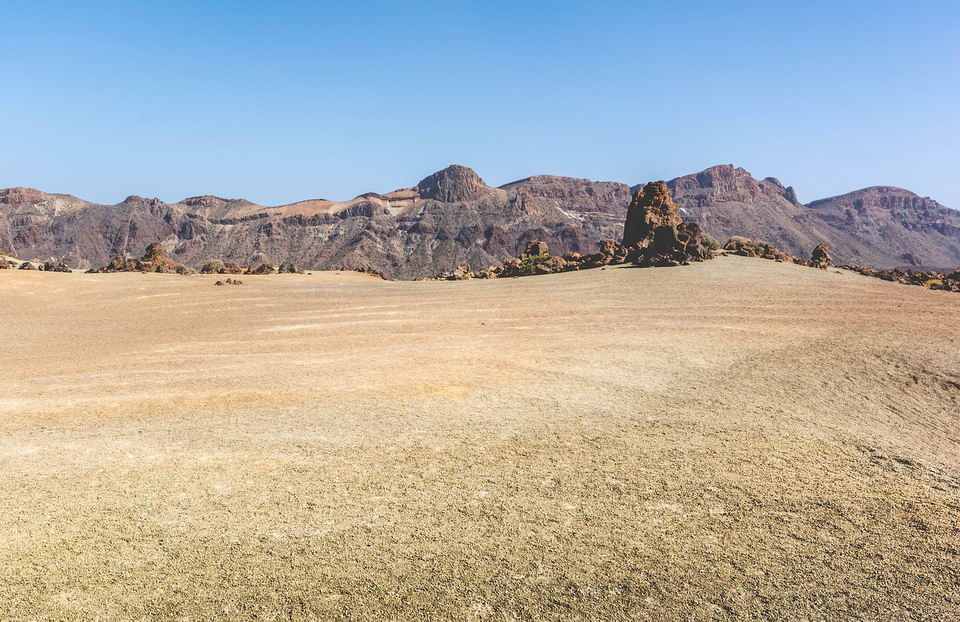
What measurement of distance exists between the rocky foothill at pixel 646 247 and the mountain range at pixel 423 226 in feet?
244

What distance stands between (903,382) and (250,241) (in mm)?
142542

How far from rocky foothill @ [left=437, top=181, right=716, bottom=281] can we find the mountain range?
2930 inches

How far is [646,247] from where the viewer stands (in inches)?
1401

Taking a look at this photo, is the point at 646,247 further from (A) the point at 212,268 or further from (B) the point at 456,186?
(B) the point at 456,186

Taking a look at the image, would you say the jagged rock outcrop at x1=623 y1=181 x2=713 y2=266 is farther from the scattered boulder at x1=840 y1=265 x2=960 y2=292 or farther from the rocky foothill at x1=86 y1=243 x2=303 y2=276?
the rocky foothill at x1=86 y1=243 x2=303 y2=276

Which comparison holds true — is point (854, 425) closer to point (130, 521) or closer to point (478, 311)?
point (130, 521)

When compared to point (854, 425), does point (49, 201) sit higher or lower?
higher

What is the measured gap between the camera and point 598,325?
17.4m

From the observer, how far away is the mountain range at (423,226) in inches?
5212

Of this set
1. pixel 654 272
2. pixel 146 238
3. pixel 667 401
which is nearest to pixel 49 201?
pixel 146 238

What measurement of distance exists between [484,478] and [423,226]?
446 feet

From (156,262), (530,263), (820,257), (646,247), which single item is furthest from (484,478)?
(820,257)

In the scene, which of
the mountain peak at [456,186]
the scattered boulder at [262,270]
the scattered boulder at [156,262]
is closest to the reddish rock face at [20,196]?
the mountain peak at [456,186]

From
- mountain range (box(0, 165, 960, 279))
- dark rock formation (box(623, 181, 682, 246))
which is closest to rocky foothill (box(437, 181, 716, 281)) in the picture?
dark rock formation (box(623, 181, 682, 246))
